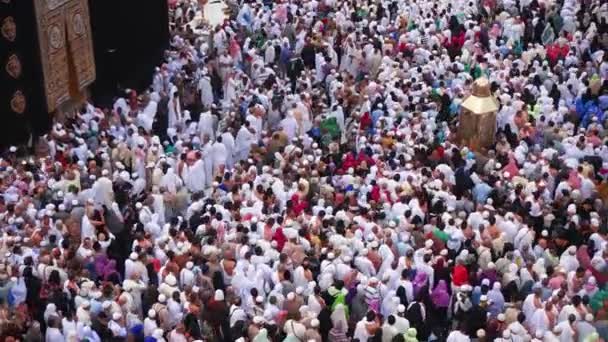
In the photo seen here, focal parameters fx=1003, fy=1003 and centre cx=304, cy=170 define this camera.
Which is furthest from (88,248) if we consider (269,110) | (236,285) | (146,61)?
(146,61)

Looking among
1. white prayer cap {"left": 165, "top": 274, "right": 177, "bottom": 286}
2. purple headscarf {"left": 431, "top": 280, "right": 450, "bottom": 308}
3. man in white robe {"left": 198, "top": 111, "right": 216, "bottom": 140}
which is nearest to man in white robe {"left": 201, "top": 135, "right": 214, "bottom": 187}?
man in white robe {"left": 198, "top": 111, "right": 216, "bottom": 140}

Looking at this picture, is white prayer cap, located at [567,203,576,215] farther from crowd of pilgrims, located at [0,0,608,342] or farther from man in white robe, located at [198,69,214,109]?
man in white robe, located at [198,69,214,109]

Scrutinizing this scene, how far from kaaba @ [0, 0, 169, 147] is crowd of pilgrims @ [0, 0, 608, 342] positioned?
403 millimetres

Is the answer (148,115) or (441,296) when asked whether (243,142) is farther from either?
A: (441,296)

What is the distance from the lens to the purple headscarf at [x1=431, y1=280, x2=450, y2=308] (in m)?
10.2

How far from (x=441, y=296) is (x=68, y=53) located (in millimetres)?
7023

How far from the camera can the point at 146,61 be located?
1579 centimetres

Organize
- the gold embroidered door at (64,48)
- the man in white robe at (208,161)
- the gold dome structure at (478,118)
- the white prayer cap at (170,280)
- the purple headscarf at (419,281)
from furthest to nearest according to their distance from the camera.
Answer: the gold embroidered door at (64,48), the gold dome structure at (478,118), the man in white robe at (208,161), the purple headscarf at (419,281), the white prayer cap at (170,280)

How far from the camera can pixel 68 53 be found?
47.2ft

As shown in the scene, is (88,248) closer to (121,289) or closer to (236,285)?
(121,289)

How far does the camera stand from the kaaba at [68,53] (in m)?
13.2

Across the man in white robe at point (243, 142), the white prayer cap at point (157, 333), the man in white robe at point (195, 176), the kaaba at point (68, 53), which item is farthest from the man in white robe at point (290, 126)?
the white prayer cap at point (157, 333)

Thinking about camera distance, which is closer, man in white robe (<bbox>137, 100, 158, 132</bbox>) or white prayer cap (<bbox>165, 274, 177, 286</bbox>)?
white prayer cap (<bbox>165, 274, 177, 286</bbox>)

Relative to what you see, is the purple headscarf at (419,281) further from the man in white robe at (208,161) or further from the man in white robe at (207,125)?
the man in white robe at (207,125)
